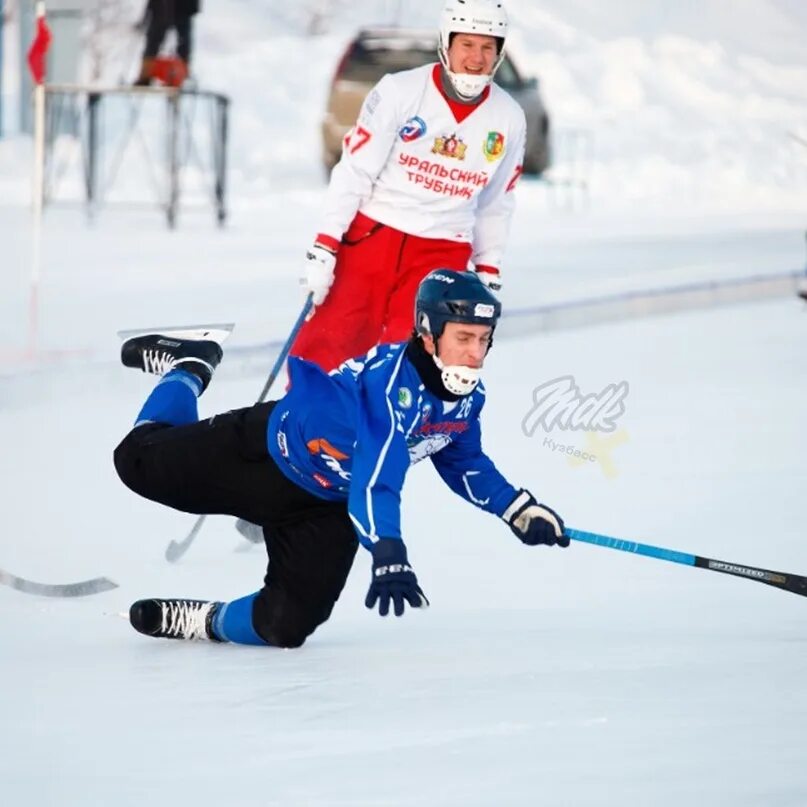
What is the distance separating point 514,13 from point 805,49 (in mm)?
3764

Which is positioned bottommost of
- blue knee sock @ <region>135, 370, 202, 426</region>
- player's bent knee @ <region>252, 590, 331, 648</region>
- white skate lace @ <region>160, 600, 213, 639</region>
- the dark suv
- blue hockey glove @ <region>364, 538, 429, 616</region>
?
the dark suv

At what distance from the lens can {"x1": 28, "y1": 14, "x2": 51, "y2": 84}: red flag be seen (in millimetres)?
8000

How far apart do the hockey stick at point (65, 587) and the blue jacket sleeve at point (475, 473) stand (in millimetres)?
918

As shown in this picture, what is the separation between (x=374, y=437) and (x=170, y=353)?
1210mm

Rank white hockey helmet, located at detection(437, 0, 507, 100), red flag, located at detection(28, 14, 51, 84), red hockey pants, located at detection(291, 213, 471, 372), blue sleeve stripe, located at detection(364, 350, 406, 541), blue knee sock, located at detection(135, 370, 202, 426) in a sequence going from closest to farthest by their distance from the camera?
blue sleeve stripe, located at detection(364, 350, 406, 541)
blue knee sock, located at detection(135, 370, 202, 426)
white hockey helmet, located at detection(437, 0, 507, 100)
red hockey pants, located at detection(291, 213, 471, 372)
red flag, located at detection(28, 14, 51, 84)

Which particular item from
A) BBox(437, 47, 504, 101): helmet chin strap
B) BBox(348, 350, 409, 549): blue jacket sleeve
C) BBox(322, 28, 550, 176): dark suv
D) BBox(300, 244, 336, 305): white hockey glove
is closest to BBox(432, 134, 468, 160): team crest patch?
BBox(437, 47, 504, 101): helmet chin strap

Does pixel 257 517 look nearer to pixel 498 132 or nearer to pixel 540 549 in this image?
pixel 540 549

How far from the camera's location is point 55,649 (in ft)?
13.2

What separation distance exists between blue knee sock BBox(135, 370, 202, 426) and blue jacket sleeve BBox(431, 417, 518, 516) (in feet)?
2.22

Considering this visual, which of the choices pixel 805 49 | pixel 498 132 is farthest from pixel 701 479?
pixel 805 49

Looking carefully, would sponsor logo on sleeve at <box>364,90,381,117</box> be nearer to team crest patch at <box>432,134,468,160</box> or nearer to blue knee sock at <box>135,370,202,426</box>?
team crest patch at <box>432,134,468,160</box>

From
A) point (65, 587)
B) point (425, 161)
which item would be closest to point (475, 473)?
point (65, 587)

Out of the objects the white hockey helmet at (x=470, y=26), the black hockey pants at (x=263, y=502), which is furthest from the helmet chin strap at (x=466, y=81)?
the black hockey pants at (x=263, y=502)

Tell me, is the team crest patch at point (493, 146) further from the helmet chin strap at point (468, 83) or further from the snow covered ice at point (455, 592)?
the snow covered ice at point (455, 592)
